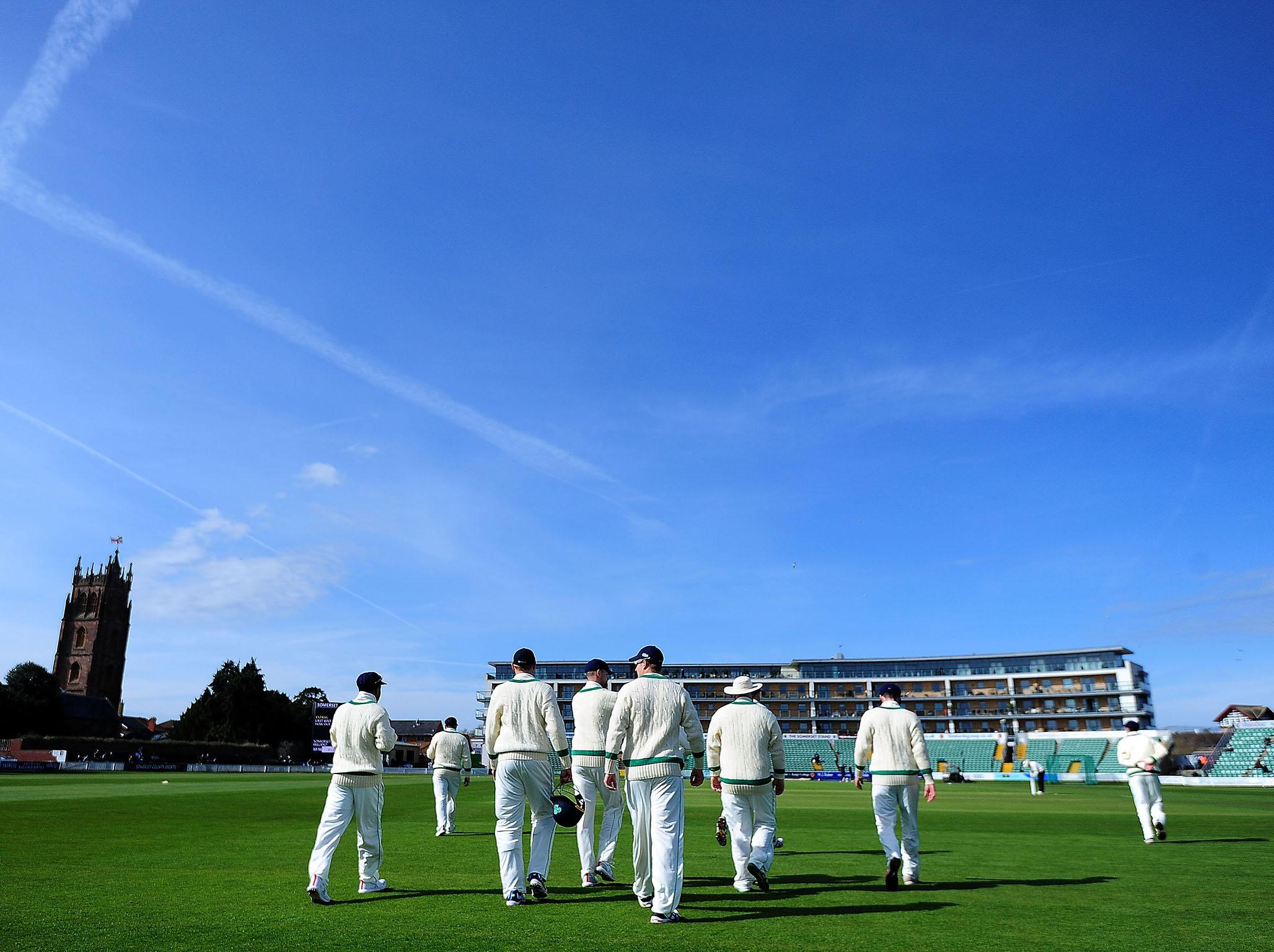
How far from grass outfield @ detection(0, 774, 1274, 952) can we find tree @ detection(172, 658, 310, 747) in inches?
3674

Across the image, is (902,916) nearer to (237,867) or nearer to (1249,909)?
(1249,909)

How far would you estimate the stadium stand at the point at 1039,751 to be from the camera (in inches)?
3548

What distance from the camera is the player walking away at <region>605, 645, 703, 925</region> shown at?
7.88 m

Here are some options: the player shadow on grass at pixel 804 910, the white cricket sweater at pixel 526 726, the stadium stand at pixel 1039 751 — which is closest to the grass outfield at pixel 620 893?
the player shadow on grass at pixel 804 910

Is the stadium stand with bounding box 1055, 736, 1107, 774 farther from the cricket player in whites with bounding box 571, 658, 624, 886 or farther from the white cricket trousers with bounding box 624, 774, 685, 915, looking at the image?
the white cricket trousers with bounding box 624, 774, 685, 915

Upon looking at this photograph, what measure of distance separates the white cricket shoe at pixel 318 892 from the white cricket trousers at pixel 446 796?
7.28 meters

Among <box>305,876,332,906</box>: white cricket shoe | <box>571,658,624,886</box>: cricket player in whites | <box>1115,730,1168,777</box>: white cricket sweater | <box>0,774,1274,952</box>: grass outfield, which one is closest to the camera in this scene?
<box>0,774,1274,952</box>: grass outfield

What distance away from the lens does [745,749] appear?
9875mm

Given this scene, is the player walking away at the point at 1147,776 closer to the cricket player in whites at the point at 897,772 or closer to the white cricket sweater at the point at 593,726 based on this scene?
the cricket player in whites at the point at 897,772

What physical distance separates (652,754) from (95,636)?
18168 cm

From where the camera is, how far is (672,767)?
8086 mm

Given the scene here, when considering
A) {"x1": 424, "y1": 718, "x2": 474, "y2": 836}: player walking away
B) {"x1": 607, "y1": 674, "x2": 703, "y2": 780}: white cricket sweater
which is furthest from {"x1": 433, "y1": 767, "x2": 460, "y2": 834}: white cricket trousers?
{"x1": 607, "y1": 674, "x2": 703, "y2": 780}: white cricket sweater

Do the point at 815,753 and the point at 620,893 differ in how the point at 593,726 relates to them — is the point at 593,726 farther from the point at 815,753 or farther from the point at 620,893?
the point at 815,753

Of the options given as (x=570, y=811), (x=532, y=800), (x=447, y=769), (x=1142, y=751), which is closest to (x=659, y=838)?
(x=570, y=811)
